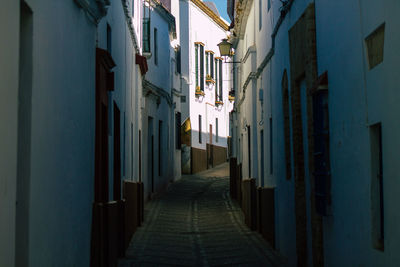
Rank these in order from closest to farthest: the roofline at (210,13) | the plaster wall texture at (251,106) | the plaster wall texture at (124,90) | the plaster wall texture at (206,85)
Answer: the plaster wall texture at (124,90), the plaster wall texture at (251,106), the plaster wall texture at (206,85), the roofline at (210,13)

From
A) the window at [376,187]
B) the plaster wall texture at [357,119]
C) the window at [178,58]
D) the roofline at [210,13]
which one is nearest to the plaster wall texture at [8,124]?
the plaster wall texture at [357,119]

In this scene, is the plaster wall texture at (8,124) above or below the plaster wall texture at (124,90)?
below

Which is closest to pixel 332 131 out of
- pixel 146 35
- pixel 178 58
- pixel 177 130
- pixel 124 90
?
pixel 124 90

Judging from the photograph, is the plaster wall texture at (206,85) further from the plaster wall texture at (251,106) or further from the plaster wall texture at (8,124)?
the plaster wall texture at (8,124)

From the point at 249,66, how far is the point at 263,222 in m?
4.46

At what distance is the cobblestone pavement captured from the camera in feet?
35.6

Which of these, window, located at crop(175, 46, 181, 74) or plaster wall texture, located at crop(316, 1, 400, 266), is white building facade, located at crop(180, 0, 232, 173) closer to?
window, located at crop(175, 46, 181, 74)

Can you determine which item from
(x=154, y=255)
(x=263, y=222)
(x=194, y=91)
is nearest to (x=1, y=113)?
(x=154, y=255)

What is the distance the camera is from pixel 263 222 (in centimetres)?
1344

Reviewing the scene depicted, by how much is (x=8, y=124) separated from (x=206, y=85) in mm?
29759

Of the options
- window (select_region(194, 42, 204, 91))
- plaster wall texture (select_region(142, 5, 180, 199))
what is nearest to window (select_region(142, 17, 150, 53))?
plaster wall texture (select_region(142, 5, 180, 199))

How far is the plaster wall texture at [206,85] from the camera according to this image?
30.4m

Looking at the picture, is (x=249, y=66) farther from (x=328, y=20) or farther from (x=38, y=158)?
(x=38, y=158)

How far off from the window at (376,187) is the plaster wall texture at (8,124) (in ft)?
10.3
